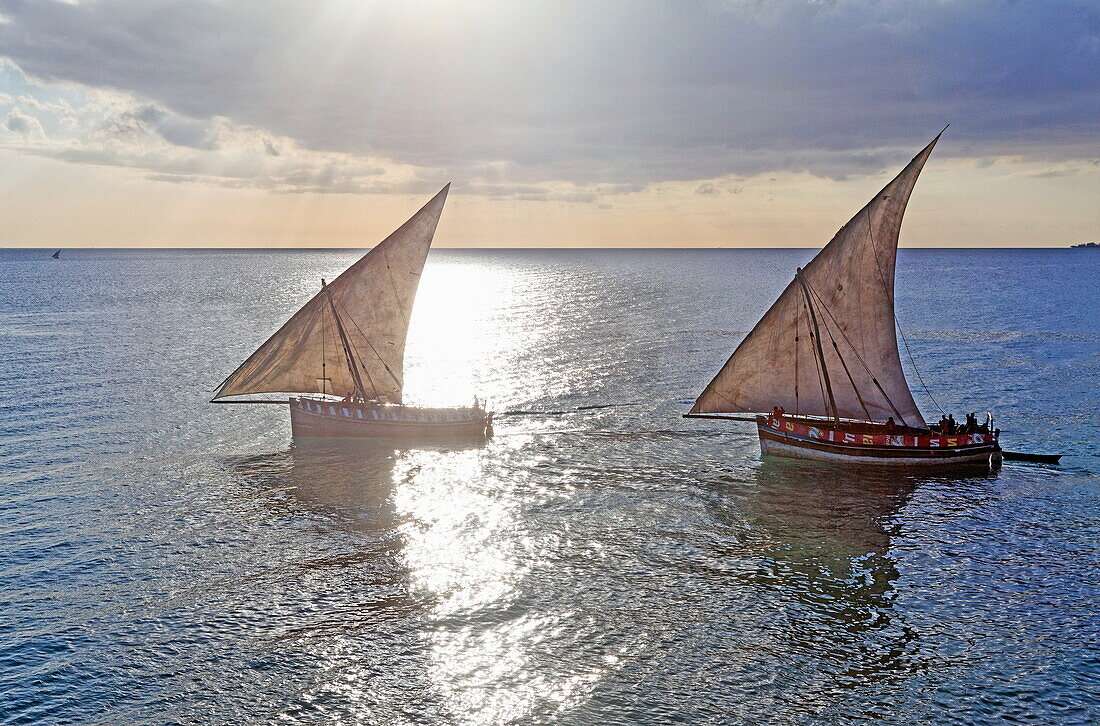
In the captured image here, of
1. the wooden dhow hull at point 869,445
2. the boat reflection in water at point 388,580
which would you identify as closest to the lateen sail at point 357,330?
the boat reflection in water at point 388,580

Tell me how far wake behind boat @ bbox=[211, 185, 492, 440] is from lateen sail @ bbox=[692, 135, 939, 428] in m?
18.2

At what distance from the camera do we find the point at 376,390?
6128 centimetres

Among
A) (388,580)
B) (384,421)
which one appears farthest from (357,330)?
(388,580)

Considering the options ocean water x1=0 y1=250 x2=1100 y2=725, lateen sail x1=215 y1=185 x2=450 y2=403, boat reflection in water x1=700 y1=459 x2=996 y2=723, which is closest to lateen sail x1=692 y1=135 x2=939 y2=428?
ocean water x1=0 y1=250 x2=1100 y2=725

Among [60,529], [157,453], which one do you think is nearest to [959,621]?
[60,529]

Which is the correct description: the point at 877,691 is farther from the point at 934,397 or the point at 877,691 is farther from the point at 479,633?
the point at 934,397

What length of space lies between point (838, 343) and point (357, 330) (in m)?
32.4

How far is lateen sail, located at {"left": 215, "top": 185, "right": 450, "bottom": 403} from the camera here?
58.1m

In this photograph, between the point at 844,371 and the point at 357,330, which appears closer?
the point at 844,371

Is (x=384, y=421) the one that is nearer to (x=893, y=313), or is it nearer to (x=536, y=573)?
(x=536, y=573)

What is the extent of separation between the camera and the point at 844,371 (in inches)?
2096

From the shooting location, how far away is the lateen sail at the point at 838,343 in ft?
166

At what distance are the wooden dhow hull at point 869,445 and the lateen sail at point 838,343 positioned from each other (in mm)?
1705

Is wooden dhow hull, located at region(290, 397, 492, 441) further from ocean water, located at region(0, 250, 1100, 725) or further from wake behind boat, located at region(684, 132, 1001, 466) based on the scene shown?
wake behind boat, located at region(684, 132, 1001, 466)
